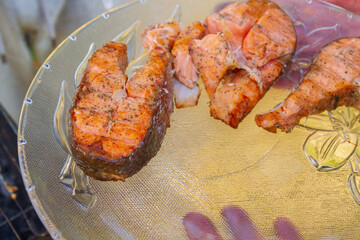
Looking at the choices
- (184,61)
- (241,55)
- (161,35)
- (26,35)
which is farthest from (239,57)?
(26,35)

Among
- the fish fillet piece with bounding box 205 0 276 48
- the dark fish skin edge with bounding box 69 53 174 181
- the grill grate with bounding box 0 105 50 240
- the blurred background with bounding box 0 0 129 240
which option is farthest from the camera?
the blurred background with bounding box 0 0 129 240

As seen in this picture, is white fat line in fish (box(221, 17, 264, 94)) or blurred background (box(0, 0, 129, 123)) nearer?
white fat line in fish (box(221, 17, 264, 94))

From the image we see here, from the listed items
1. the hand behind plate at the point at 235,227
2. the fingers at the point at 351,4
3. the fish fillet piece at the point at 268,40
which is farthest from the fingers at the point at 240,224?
the fingers at the point at 351,4

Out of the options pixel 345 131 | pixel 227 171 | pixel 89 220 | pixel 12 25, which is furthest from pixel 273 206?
pixel 12 25

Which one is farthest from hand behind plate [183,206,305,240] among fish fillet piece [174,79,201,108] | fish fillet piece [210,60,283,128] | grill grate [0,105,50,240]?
grill grate [0,105,50,240]

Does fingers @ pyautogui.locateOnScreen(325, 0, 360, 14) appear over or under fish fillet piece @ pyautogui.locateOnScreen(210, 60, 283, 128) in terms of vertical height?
over

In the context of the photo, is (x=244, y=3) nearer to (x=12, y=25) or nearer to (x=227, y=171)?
(x=227, y=171)

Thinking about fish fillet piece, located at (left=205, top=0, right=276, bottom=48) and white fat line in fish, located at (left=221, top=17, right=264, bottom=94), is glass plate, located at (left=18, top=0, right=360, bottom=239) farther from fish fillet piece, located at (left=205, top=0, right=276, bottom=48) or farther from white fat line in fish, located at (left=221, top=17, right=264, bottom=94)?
fish fillet piece, located at (left=205, top=0, right=276, bottom=48)
